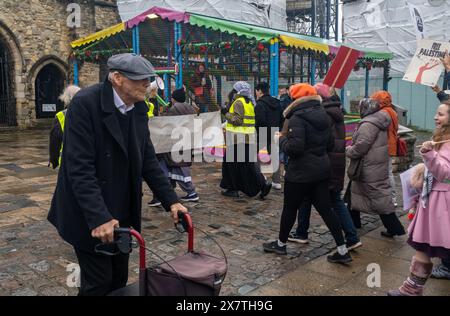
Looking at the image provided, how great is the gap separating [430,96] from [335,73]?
1569 cm

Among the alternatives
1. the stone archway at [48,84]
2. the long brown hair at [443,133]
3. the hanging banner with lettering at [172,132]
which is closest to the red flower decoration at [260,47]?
the hanging banner with lettering at [172,132]

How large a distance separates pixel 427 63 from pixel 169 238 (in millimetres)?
3565

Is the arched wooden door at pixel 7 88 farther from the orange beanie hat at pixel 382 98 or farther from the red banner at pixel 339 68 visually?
the orange beanie hat at pixel 382 98

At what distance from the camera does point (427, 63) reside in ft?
17.0

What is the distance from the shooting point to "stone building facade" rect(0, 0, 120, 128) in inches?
688

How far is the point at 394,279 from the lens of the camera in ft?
13.3

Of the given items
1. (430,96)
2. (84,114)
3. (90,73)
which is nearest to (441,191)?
(84,114)

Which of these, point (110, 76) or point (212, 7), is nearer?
point (110, 76)

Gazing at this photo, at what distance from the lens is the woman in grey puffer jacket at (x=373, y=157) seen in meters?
4.89

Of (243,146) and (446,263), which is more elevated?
(243,146)

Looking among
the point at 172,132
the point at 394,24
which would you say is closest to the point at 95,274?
the point at 172,132

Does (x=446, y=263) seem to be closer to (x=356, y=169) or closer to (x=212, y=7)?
(x=356, y=169)

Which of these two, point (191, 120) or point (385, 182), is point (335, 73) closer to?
point (385, 182)

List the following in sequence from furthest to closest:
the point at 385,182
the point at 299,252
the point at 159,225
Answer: the point at 159,225 < the point at 385,182 < the point at 299,252
